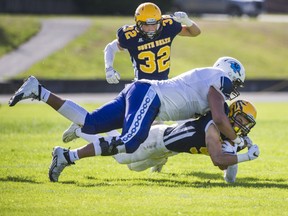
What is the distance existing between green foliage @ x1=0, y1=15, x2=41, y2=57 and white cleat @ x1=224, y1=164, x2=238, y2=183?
18.9 m

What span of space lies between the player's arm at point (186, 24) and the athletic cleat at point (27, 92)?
2.42 m

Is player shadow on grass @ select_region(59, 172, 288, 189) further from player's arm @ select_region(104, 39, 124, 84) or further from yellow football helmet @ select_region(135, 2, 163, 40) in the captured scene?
yellow football helmet @ select_region(135, 2, 163, 40)

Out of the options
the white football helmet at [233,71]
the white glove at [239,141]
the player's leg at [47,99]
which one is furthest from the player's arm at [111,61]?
the white glove at [239,141]

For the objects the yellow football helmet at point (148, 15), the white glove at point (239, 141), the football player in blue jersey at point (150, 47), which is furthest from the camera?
the football player in blue jersey at point (150, 47)

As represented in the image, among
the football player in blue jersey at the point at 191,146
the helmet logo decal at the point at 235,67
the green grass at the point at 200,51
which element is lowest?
the green grass at the point at 200,51

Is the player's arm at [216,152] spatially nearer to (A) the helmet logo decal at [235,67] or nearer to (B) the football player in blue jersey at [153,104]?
(B) the football player in blue jersey at [153,104]

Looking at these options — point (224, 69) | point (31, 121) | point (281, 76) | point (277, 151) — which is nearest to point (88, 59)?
point (281, 76)

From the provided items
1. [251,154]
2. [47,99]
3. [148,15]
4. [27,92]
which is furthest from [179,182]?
[148,15]

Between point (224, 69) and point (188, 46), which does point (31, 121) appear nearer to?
point (224, 69)

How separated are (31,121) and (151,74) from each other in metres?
5.92

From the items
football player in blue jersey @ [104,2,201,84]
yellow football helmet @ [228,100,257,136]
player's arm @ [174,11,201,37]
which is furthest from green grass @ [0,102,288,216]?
player's arm @ [174,11,201,37]

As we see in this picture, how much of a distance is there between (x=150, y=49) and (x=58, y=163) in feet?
7.95

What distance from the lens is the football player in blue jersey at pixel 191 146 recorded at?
8.20 m

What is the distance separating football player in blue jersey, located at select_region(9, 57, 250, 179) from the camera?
8.14m
